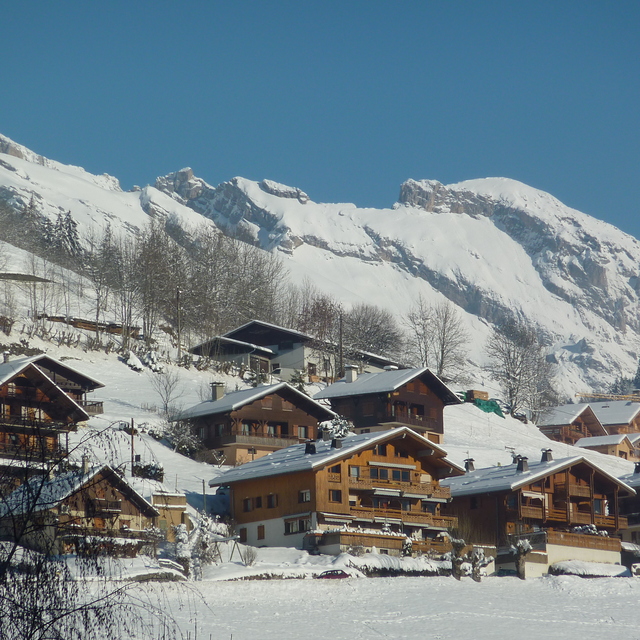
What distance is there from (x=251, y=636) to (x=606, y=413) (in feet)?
309

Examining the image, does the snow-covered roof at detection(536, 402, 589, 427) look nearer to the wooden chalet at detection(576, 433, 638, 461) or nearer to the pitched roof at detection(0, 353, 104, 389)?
the wooden chalet at detection(576, 433, 638, 461)

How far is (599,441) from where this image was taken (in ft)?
327

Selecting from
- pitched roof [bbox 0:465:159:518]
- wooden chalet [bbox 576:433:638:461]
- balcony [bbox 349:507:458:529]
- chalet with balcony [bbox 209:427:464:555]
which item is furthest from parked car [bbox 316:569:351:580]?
wooden chalet [bbox 576:433:638:461]

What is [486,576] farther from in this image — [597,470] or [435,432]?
[435,432]

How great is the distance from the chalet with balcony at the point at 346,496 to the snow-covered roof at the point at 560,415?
165 feet

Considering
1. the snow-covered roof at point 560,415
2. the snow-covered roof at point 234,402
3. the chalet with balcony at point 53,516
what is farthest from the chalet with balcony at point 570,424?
the chalet with balcony at point 53,516

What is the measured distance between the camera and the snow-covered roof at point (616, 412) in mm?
113062

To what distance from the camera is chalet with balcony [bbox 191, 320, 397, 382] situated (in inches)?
3519

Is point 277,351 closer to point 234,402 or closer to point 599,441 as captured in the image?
point 599,441

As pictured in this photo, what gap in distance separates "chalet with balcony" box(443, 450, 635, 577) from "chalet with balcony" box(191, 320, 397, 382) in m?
34.0

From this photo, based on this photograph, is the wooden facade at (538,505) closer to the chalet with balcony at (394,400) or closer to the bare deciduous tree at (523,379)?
the chalet with balcony at (394,400)

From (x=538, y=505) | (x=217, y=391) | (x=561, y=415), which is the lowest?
(x=538, y=505)

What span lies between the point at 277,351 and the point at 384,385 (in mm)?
20742

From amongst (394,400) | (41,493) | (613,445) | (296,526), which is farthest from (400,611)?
(613,445)
